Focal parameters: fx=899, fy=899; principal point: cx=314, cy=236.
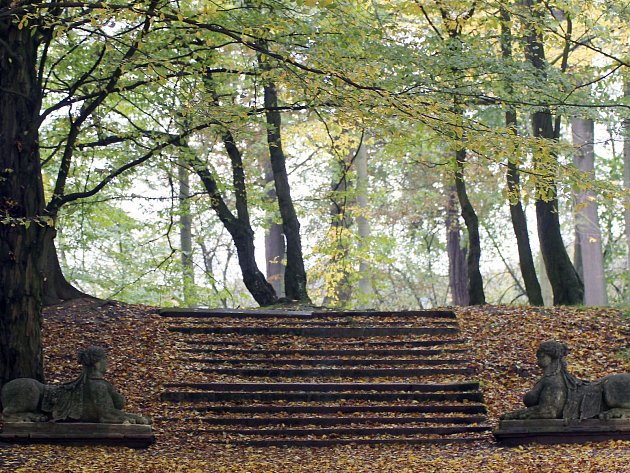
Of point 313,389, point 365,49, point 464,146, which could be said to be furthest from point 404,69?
point 313,389

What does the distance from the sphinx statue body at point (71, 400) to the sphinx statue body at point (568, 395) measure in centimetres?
491

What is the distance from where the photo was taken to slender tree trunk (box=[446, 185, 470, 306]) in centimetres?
2566

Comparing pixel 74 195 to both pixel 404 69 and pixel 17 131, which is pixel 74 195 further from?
pixel 404 69

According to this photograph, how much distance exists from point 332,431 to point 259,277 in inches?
293

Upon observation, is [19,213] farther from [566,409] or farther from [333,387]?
[566,409]

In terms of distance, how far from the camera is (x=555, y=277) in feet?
59.3

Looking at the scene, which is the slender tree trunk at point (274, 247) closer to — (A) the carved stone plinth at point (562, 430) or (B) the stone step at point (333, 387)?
(B) the stone step at point (333, 387)

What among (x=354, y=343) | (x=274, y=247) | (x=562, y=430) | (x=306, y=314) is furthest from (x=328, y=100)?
(x=274, y=247)

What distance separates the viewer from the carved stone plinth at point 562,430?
1066cm

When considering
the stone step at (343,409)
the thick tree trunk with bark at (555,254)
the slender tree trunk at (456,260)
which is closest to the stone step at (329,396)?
the stone step at (343,409)

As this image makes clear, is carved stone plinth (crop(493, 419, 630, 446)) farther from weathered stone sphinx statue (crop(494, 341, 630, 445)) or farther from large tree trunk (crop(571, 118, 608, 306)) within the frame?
large tree trunk (crop(571, 118, 608, 306))

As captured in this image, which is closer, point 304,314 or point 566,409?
point 566,409

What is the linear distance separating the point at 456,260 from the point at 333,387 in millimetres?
13551

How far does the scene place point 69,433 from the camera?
10.6 m
